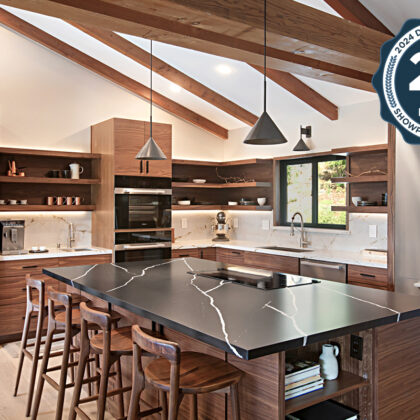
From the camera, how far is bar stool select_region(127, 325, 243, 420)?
2.02m

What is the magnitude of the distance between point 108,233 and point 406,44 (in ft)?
12.5

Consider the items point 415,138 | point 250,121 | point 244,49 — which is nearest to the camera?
point 244,49

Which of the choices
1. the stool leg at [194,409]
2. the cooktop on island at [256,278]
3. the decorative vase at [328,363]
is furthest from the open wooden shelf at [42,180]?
the decorative vase at [328,363]

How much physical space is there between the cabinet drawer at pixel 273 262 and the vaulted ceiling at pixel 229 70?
1777mm

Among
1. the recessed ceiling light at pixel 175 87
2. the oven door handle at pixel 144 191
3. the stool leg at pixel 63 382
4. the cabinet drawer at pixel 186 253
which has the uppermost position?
the recessed ceiling light at pixel 175 87

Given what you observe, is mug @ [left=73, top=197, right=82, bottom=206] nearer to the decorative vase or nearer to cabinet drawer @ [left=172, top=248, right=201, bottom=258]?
cabinet drawer @ [left=172, top=248, right=201, bottom=258]

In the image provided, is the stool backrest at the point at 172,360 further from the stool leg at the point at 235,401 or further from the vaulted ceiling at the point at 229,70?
the vaulted ceiling at the point at 229,70

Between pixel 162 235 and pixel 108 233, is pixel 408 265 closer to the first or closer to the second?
pixel 162 235

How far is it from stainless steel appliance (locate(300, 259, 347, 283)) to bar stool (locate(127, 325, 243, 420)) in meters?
2.79

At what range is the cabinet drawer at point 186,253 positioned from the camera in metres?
6.23

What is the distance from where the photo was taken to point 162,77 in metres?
6.02

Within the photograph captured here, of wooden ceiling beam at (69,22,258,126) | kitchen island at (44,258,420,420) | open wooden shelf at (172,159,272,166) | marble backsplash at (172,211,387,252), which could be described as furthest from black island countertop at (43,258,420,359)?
open wooden shelf at (172,159,272,166)

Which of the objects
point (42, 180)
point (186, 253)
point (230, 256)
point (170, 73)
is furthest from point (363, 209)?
point (42, 180)

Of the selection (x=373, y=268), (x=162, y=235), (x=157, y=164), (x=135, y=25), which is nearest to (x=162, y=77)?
(x=157, y=164)
